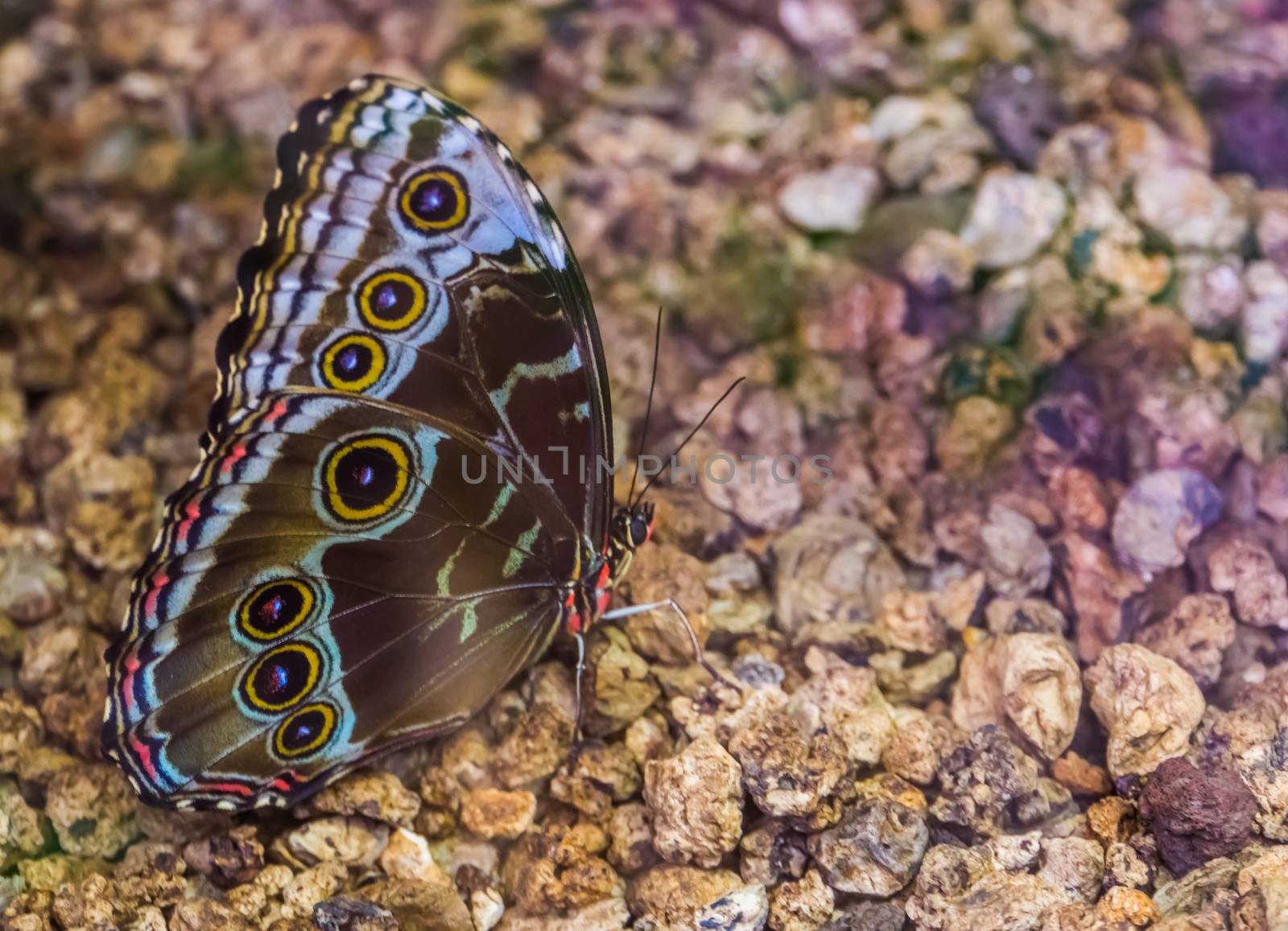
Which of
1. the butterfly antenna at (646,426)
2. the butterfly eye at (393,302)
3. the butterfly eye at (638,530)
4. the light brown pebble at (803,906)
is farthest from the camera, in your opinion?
the butterfly antenna at (646,426)

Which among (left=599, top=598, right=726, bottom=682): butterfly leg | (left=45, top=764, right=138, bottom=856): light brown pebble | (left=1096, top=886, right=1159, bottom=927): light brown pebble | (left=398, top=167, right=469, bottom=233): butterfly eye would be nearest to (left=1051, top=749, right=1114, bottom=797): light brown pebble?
(left=1096, top=886, right=1159, bottom=927): light brown pebble

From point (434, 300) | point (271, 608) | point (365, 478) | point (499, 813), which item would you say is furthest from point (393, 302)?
point (499, 813)

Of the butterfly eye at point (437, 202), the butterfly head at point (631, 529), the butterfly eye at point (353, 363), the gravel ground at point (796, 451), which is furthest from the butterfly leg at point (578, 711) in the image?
the butterfly eye at point (437, 202)

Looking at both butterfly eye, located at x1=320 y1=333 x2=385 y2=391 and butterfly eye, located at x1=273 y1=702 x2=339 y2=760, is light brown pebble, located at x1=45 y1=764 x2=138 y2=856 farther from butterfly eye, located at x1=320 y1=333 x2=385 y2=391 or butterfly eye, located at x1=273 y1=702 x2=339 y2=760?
butterfly eye, located at x1=320 y1=333 x2=385 y2=391

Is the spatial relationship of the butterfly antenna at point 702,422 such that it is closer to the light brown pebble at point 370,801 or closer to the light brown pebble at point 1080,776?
the light brown pebble at point 370,801

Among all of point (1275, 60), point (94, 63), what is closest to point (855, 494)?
point (1275, 60)

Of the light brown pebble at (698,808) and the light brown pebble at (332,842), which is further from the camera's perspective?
the light brown pebble at (332,842)

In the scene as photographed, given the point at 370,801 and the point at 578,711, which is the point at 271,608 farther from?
the point at 578,711
